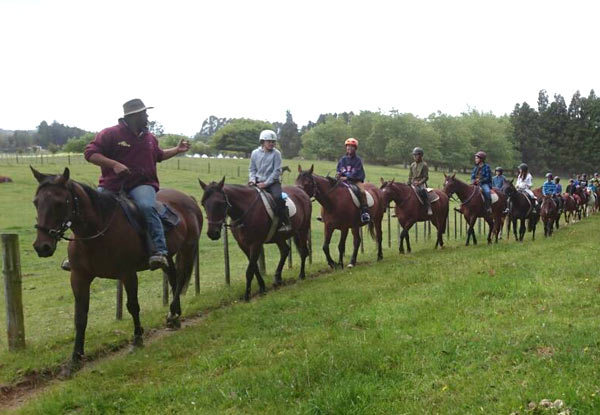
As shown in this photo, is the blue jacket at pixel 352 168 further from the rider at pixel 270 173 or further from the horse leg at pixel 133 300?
the horse leg at pixel 133 300

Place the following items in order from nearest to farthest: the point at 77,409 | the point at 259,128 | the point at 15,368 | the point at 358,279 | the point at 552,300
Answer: the point at 77,409
the point at 15,368
the point at 552,300
the point at 358,279
the point at 259,128

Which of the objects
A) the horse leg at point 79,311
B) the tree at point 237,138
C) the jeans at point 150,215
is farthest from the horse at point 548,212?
the tree at point 237,138

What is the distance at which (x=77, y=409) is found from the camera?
541 centimetres

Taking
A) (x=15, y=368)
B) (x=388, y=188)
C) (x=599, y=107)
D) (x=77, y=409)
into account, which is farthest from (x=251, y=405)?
(x=599, y=107)

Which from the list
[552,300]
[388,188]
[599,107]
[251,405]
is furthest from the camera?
[599,107]

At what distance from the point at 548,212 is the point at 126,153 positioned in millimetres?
18473

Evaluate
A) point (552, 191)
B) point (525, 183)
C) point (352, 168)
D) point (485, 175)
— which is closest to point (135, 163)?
point (352, 168)

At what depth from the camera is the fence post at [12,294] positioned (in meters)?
7.78

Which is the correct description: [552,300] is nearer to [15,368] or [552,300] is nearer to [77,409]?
[77,409]

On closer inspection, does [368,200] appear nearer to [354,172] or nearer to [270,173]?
[354,172]

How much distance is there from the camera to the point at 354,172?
14430 millimetres

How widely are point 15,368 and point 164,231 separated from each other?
270 centimetres

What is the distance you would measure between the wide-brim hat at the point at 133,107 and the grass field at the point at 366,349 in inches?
132

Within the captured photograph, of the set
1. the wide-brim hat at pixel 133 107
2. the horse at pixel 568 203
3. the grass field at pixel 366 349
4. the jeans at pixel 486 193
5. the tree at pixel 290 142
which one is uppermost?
the tree at pixel 290 142
